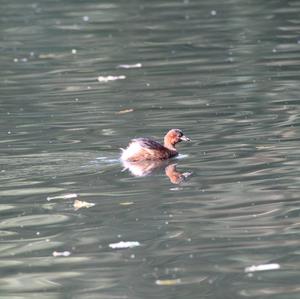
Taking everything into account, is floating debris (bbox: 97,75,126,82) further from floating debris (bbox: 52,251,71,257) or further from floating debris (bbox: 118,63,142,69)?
floating debris (bbox: 52,251,71,257)

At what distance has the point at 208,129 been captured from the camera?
14750 millimetres

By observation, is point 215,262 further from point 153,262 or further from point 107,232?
point 107,232

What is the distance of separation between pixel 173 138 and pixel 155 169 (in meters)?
0.59

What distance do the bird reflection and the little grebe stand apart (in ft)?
0.18

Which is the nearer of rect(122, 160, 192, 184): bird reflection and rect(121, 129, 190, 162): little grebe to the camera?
rect(122, 160, 192, 184): bird reflection

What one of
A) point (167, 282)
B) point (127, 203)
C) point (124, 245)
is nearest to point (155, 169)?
point (127, 203)

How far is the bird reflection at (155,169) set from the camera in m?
12.4

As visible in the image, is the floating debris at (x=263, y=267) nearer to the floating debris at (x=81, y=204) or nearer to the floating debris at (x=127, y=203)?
the floating debris at (x=127, y=203)

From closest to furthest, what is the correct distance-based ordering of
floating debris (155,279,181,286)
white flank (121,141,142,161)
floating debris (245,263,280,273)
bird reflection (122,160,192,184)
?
floating debris (155,279,181,286) < floating debris (245,263,280,273) < bird reflection (122,160,192,184) < white flank (121,141,142,161)

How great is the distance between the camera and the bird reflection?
12449mm

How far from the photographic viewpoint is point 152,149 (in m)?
13.4

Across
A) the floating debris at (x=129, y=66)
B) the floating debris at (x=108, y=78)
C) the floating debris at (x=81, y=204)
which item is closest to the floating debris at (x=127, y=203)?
the floating debris at (x=81, y=204)

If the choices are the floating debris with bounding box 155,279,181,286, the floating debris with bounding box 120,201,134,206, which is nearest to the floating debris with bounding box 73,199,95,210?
the floating debris with bounding box 120,201,134,206

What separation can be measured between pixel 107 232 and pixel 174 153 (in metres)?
3.56
